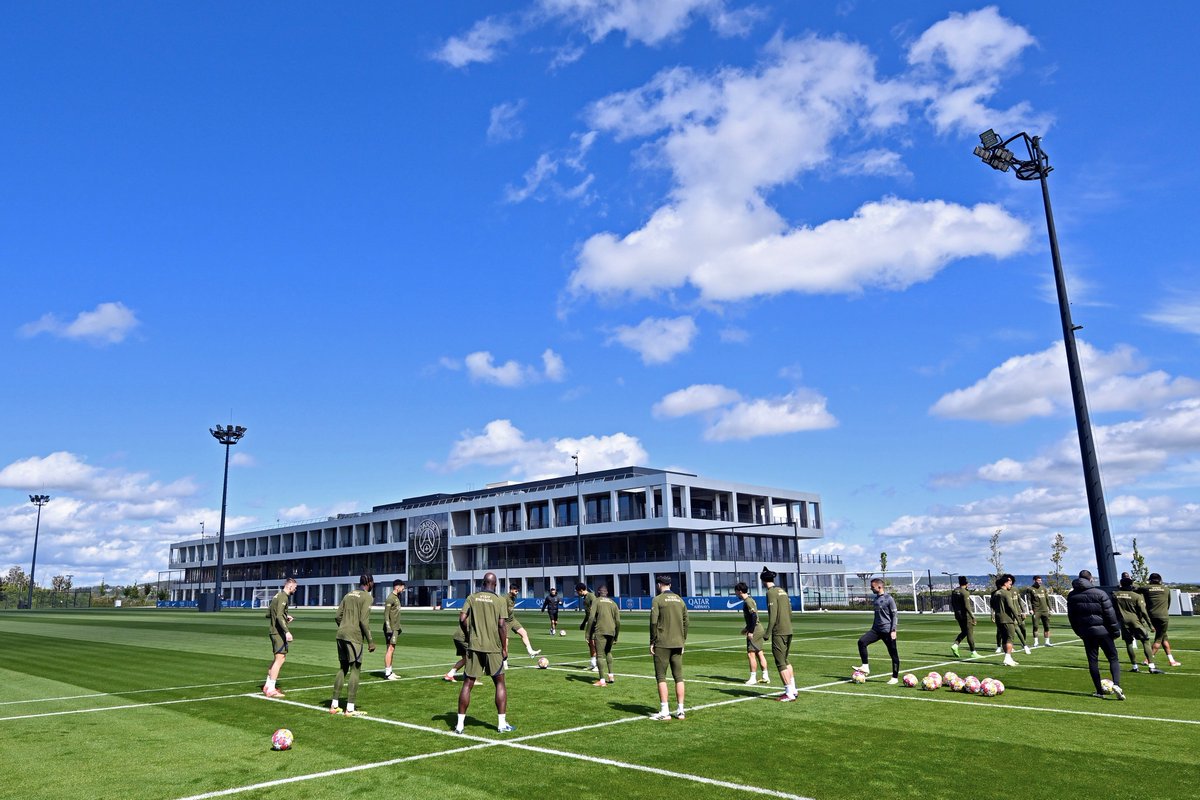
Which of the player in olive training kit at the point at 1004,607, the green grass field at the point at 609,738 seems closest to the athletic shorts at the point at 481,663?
the green grass field at the point at 609,738

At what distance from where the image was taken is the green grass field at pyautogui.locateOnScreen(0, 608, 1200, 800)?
7918mm

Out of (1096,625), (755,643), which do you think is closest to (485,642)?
(755,643)

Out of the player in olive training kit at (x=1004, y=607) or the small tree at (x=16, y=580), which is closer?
the player in olive training kit at (x=1004, y=607)

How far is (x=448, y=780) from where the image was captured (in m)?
8.16

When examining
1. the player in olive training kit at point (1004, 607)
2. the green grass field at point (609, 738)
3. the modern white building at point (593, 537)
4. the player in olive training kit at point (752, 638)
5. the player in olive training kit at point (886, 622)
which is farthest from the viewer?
the modern white building at point (593, 537)

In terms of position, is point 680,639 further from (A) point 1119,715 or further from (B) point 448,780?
(A) point 1119,715

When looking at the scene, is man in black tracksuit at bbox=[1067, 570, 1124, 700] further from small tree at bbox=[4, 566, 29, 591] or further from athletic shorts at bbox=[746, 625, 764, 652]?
small tree at bbox=[4, 566, 29, 591]

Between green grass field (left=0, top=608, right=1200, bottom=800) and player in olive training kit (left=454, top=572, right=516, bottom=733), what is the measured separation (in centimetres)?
46

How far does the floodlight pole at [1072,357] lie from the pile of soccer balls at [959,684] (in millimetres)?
7548

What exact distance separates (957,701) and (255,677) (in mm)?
13313

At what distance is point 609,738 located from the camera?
33.0ft

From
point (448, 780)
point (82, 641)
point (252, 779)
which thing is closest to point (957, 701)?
point (448, 780)

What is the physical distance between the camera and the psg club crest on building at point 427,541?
317 ft

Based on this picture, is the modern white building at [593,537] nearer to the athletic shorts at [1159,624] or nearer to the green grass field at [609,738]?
the athletic shorts at [1159,624]
